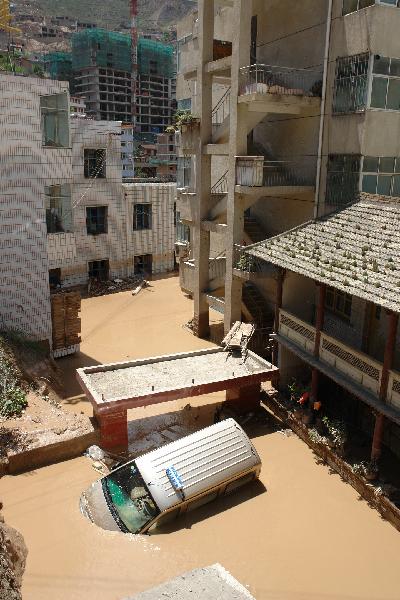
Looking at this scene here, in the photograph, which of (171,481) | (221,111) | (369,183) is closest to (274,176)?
(369,183)

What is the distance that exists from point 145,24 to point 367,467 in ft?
702

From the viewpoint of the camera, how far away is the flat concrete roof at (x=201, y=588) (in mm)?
9000

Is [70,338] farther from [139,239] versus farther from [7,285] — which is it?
[139,239]

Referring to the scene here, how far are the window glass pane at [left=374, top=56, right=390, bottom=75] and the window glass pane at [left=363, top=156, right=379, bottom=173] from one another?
2.81 meters

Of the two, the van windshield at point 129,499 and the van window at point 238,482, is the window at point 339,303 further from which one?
the van windshield at point 129,499

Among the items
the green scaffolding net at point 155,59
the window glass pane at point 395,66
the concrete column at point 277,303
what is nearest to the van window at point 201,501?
the concrete column at point 277,303

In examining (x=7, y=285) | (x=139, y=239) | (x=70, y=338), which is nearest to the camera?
(x=7, y=285)

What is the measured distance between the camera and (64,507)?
41.2ft

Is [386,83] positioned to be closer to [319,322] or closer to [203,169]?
[203,169]

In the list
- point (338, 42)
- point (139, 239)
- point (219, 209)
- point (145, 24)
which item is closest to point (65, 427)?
point (219, 209)

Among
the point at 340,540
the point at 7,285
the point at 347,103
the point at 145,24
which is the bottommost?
the point at 340,540

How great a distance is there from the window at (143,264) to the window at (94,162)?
749 cm

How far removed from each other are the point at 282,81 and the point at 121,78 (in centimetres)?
10211

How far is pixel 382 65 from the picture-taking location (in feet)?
54.5
